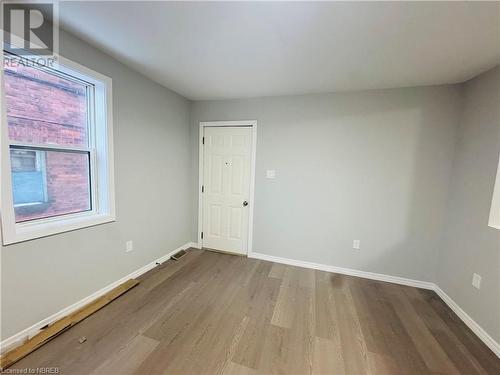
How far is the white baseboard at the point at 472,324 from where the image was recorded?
1685mm

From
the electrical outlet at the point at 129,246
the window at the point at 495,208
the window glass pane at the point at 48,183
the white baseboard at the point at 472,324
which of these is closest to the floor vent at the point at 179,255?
the electrical outlet at the point at 129,246

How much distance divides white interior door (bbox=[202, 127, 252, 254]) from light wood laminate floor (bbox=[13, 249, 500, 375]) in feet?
2.75

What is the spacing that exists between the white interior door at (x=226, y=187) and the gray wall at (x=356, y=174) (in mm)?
199

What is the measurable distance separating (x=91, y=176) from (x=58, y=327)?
1.31 metres

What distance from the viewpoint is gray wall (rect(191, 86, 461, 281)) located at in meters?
2.46

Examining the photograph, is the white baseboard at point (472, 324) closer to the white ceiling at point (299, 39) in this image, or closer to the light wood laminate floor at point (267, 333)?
the light wood laminate floor at point (267, 333)

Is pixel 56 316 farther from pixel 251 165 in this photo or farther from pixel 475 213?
pixel 475 213

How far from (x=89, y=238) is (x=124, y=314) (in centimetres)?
79

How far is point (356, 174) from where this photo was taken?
2.71 m

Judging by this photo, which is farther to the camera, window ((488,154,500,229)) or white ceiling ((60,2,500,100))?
window ((488,154,500,229))

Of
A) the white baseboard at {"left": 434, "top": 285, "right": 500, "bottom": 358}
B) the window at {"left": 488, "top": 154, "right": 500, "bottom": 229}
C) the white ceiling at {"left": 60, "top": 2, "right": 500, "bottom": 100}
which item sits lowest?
the white baseboard at {"left": 434, "top": 285, "right": 500, "bottom": 358}

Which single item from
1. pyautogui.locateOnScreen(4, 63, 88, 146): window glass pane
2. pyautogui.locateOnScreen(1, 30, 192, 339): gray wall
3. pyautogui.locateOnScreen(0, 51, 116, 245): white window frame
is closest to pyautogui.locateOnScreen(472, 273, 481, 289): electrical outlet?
pyautogui.locateOnScreen(1, 30, 192, 339): gray wall

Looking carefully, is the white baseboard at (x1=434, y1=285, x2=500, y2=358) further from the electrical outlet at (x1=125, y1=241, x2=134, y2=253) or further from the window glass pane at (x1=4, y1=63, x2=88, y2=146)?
the window glass pane at (x1=4, y1=63, x2=88, y2=146)

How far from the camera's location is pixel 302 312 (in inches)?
81.0
